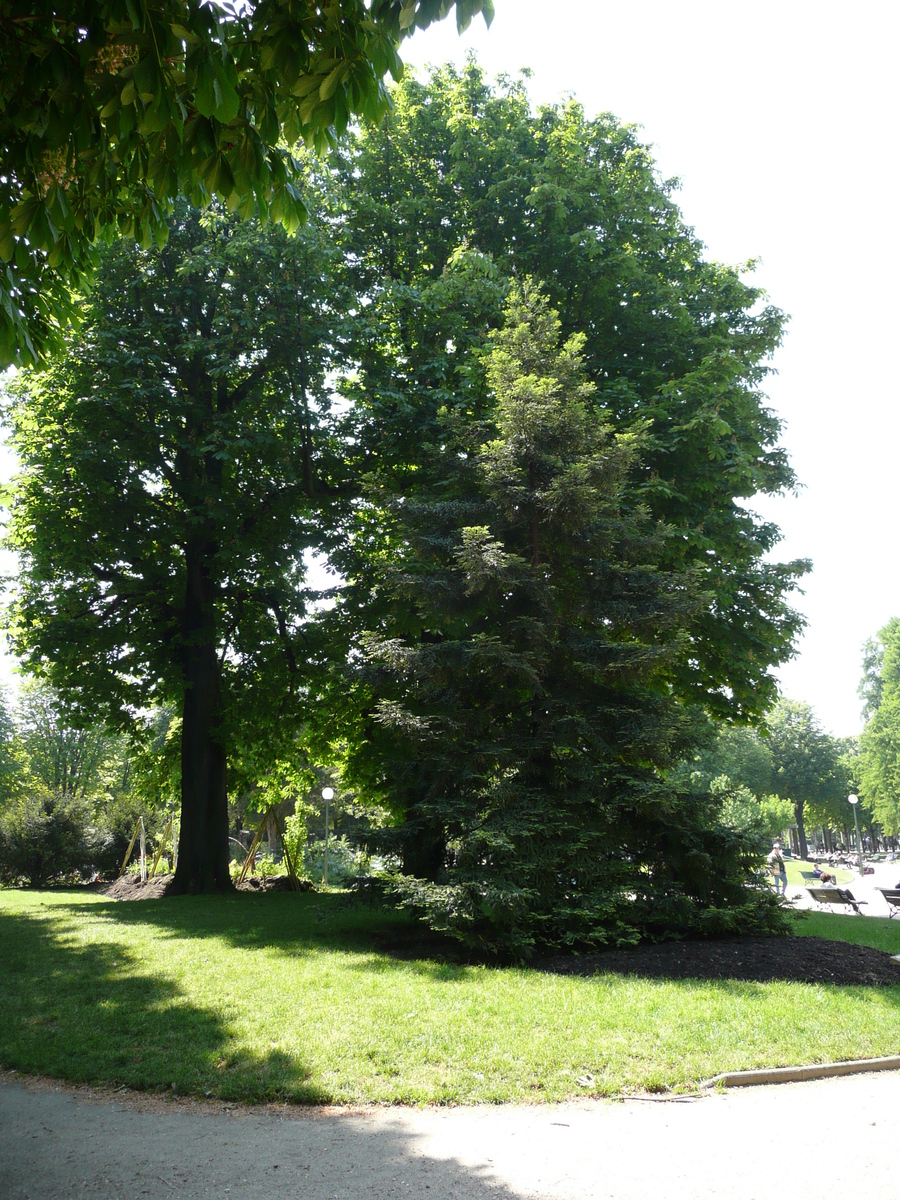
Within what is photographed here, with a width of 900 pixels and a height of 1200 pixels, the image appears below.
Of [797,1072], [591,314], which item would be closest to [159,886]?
[591,314]

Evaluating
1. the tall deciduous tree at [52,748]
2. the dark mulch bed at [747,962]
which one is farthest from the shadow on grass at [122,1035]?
the tall deciduous tree at [52,748]

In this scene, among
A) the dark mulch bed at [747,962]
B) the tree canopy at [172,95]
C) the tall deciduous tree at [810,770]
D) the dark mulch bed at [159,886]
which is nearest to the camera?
the tree canopy at [172,95]

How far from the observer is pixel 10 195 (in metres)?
4.45

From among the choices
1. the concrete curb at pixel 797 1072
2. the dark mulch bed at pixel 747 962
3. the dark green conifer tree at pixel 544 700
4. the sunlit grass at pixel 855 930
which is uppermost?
the dark green conifer tree at pixel 544 700

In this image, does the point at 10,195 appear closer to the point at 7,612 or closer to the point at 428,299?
the point at 428,299

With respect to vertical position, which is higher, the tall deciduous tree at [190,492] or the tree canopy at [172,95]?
the tall deciduous tree at [190,492]

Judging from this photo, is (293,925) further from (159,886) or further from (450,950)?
(159,886)

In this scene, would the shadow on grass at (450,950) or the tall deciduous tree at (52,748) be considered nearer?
the shadow on grass at (450,950)

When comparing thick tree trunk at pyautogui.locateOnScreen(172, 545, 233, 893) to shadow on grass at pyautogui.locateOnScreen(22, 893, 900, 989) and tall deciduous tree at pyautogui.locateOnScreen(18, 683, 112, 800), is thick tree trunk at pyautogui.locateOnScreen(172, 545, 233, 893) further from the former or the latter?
tall deciduous tree at pyautogui.locateOnScreen(18, 683, 112, 800)

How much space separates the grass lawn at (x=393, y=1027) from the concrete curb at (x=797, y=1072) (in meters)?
0.10

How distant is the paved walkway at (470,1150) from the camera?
154 inches

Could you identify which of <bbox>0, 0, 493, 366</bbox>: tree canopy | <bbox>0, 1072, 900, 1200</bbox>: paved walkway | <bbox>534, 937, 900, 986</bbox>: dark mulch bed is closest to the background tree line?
<bbox>534, 937, 900, 986</bbox>: dark mulch bed

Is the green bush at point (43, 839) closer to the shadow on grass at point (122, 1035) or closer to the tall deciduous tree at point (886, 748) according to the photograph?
the shadow on grass at point (122, 1035)

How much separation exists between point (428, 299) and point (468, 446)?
3.83 m
